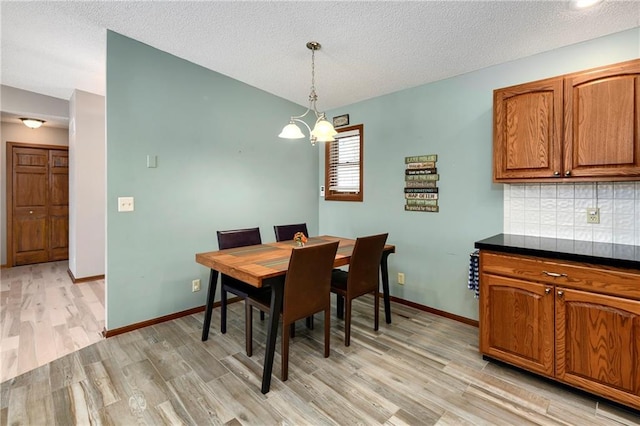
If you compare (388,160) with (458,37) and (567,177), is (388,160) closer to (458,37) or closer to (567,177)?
(458,37)

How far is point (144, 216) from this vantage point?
2.73 meters

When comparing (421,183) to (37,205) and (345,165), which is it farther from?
(37,205)

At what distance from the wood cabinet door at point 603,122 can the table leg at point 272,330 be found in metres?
2.20

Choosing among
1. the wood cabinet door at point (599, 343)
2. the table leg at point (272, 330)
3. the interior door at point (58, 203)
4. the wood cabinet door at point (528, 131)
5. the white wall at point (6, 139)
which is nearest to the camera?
the wood cabinet door at point (599, 343)

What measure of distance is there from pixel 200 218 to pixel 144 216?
540 millimetres

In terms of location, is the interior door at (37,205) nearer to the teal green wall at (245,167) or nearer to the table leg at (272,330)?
the teal green wall at (245,167)

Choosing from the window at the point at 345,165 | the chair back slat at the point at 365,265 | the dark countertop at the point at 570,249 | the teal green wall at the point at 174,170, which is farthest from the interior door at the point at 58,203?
the dark countertop at the point at 570,249

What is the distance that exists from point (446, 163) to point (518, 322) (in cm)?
163

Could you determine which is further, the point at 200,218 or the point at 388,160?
the point at 388,160

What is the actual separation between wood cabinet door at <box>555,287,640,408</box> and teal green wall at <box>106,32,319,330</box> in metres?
2.99

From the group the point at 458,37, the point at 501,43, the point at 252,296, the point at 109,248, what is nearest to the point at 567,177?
the point at 501,43

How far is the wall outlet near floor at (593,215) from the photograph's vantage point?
2268 mm

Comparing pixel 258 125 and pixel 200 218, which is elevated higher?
pixel 258 125

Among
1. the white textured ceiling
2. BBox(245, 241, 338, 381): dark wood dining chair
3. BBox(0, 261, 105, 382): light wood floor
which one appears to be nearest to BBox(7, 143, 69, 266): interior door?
BBox(0, 261, 105, 382): light wood floor
